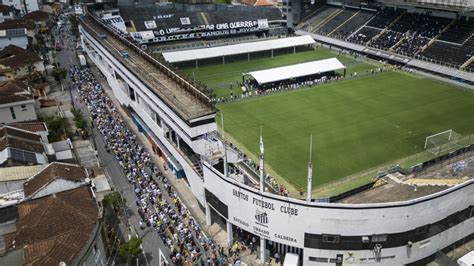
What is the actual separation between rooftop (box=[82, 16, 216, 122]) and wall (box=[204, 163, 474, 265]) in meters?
7.05

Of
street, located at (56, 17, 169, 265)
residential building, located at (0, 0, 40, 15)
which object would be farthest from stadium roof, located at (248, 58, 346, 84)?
residential building, located at (0, 0, 40, 15)

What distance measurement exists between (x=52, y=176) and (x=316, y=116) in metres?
30.7

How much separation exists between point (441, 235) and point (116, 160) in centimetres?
2997

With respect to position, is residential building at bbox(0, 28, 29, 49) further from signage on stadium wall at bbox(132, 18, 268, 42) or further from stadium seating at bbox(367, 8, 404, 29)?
stadium seating at bbox(367, 8, 404, 29)

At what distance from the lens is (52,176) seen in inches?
1130

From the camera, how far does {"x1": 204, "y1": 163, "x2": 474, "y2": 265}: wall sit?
2428cm

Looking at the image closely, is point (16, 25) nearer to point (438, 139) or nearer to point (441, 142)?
point (438, 139)

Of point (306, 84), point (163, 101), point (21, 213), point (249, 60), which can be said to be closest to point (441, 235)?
point (163, 101)

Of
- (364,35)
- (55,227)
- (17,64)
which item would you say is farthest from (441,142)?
(17,64)

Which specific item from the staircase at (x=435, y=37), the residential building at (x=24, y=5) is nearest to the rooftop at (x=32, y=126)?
the staircase at (x=435, y=37)

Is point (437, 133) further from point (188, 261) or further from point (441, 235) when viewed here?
point (188, 261)

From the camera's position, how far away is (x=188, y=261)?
2795cm

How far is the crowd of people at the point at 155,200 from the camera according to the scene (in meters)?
28.7

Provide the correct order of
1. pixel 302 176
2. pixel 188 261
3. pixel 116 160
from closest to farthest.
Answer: pixel 188 261, pixel 302 176, pixel 116 160
